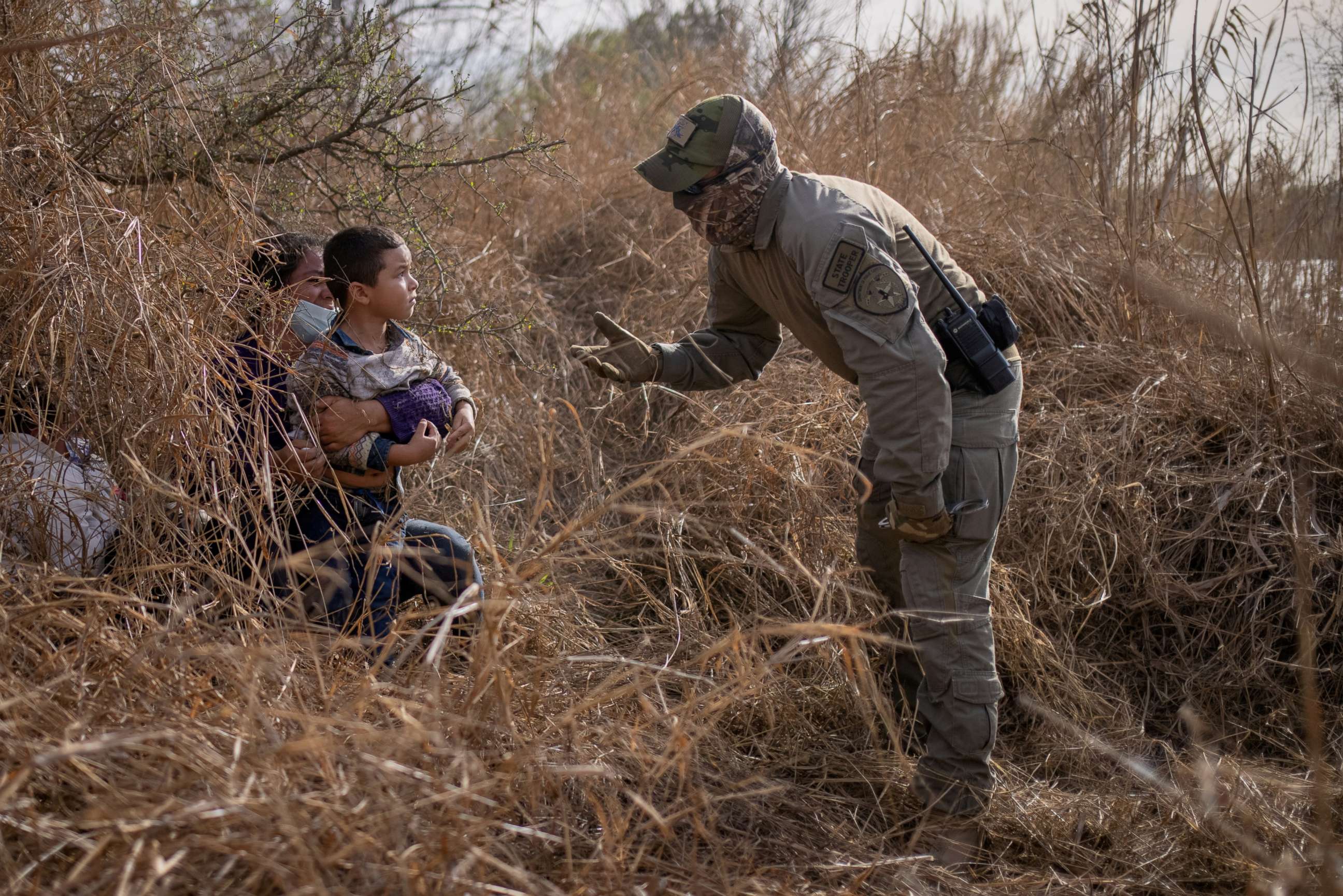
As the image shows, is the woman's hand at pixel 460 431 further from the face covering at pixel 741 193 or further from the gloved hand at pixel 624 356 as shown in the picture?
the face covering at pixel 741 193

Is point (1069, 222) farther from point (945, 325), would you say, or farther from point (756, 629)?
point (756, 629)

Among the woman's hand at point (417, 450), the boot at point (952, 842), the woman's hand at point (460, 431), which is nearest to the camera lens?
the boot at point (952, 842)

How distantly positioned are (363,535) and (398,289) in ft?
2.13

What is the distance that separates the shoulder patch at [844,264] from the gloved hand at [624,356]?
69 centimetres

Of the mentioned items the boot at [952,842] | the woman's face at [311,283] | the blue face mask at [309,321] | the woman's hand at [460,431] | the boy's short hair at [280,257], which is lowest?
the boot at [952,842]

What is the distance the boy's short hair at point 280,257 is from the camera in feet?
9.67

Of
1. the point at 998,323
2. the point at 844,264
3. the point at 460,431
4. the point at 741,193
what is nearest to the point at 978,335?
the point at 998,323

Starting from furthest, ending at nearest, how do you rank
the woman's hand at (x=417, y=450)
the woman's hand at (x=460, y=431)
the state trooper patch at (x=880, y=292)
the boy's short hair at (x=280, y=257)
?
the boy's short hair at (x=280, y=257) → the woman's hand at (x=460, y=431) → the woman's hand at (x=417, y=450) → the state trooper patch at (x=880, y=292)

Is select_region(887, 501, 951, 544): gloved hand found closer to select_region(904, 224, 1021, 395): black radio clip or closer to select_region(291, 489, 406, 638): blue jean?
select_region(904, 224, 1021, 395): black radio clip

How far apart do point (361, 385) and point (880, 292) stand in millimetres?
1343

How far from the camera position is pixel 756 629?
6.01 ft

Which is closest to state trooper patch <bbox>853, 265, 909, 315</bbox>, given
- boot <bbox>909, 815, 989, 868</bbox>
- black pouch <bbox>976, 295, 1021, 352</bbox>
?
black pouch <bbox>976, 295, 1021, 352</bbox>

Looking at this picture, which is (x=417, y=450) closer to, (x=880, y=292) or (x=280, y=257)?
(x=280, y=257)

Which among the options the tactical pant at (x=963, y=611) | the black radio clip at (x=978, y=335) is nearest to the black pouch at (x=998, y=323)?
the black radio clip at (x=978, y=335)
